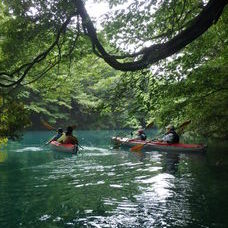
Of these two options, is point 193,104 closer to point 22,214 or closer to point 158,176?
point 158,176

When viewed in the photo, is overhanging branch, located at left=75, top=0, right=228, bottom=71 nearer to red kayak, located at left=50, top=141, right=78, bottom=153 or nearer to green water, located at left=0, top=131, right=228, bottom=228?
green water, located at left=0, top=131, right=228, bottom=228

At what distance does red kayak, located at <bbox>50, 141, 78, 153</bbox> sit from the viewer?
57.5ft

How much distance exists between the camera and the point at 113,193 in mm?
8844

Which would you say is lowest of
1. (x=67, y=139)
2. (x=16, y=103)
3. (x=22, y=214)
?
(x=22, y=214)

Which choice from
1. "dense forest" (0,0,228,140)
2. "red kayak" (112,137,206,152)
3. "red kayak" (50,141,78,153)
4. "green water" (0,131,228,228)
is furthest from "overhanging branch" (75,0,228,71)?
"red kayak" (50,141,78,153)

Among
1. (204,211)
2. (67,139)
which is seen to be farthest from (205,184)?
(67,139)

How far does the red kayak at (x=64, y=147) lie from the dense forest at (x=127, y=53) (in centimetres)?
576

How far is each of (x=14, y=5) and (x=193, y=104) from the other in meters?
7.39

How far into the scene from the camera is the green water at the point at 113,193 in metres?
6.65

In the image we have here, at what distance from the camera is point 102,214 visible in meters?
6.97

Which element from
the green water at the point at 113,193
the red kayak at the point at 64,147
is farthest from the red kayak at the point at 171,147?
the red kayak at the point at 64,147

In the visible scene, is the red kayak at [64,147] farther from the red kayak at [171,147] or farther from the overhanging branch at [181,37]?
the overhanging branch at [181,37]

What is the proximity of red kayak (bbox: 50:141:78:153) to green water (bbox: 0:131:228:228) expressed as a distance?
236cm

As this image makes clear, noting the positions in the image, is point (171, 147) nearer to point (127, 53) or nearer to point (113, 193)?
point (113, 193)
